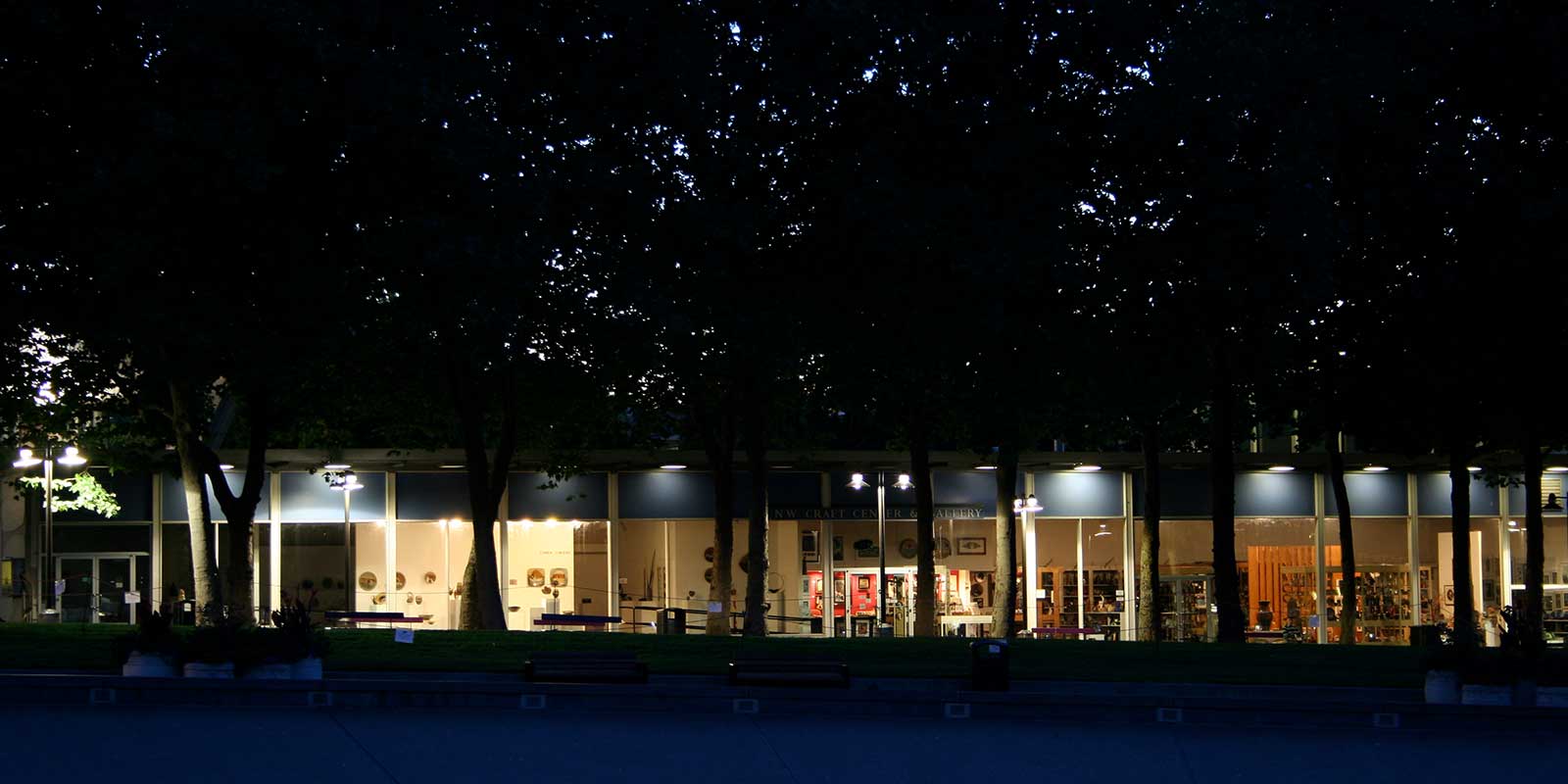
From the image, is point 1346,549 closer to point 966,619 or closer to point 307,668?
point 966,619

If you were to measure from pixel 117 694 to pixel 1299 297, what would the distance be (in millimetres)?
15510

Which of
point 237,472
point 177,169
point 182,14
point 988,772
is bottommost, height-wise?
point 988,772

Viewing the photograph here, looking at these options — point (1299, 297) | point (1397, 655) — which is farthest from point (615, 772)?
point (1397, 655)

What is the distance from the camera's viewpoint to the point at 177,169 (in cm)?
1941

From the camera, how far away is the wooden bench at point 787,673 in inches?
760

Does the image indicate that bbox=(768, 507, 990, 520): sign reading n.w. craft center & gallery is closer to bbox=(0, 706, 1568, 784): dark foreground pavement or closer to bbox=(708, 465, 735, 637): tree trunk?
bbox=(708, 465, 735, 637): tree trunk

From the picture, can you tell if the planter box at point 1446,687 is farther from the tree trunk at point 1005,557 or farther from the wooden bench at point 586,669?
the tree trunk at point 1005,557

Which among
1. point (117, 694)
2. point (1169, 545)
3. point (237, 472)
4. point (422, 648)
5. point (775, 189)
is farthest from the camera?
point (1169, 545)

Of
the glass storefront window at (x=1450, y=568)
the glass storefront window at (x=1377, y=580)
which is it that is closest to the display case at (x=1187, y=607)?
the glass storefront window at (x=1377, y=580)

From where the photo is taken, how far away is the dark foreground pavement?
48.0ft

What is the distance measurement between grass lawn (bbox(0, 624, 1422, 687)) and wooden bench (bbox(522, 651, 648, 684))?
1643mm

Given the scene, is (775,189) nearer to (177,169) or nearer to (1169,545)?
(177,169)

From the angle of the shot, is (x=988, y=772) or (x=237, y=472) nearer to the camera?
(x=988, y=772)

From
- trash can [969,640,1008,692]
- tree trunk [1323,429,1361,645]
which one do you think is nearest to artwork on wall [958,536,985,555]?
tree trunk [1323,429,1361,645]
